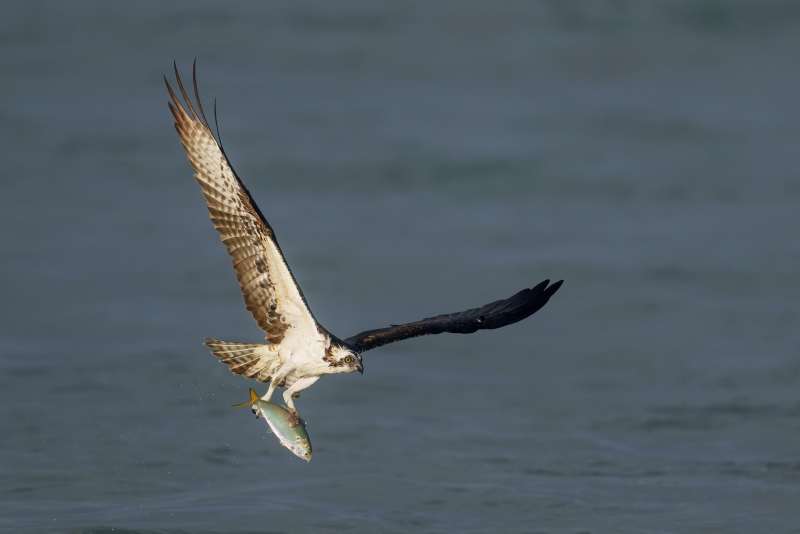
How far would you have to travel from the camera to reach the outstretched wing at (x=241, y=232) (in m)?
12.4

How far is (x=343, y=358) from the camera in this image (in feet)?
41.6

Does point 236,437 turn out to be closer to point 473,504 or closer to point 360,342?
point 473,504

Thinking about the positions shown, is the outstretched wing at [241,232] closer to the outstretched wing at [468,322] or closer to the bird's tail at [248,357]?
the bird's tail at [248,357]

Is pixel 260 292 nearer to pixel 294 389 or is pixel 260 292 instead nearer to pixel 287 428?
pixel 294 389

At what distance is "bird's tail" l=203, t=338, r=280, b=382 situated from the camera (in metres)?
12.8

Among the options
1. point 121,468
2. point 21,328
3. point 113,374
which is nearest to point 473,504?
point 121,468

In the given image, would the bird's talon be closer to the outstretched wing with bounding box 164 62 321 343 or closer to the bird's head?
the bird's head

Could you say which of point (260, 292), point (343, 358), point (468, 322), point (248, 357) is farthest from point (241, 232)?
point (468, 322)

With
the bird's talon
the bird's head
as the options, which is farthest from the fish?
the bird's head

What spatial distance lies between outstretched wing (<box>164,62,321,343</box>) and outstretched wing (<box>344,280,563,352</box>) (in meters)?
0.97

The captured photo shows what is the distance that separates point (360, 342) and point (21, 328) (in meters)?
8.54

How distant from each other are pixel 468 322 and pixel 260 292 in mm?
2608

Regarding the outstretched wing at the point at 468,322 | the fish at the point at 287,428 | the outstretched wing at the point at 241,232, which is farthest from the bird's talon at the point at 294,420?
the outstretched wing at the point at 468,322

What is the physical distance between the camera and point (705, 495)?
17.4 metres
